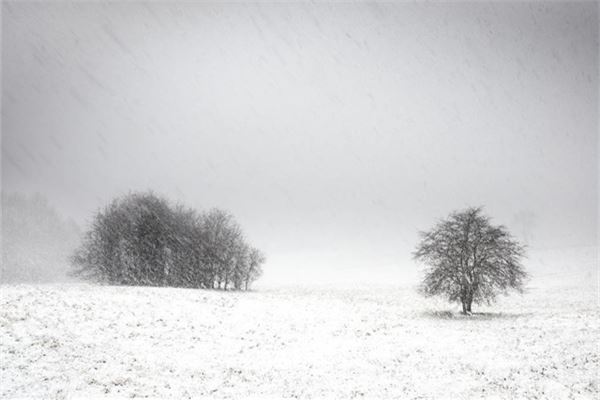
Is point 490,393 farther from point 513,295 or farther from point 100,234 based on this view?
point 100,234

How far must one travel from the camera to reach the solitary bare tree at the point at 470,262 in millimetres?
31172

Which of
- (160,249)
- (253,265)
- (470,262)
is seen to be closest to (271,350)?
(470,262)

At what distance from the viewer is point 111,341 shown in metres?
20.7

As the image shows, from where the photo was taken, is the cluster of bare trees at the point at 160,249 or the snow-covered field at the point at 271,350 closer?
the snow-covered field at the point at 271,350

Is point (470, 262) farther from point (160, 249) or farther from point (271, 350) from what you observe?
point (160, 249)

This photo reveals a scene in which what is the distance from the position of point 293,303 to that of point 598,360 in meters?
20.5

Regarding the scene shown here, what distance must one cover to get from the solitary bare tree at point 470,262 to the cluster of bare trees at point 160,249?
70.8ft

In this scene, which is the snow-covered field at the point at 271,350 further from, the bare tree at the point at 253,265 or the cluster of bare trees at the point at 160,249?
the bare tree at the point at 253,265

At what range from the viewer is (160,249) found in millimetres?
45188

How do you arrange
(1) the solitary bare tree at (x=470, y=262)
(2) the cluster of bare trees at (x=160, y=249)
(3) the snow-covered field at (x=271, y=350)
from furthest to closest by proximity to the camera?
(2) the cluster of bare trees at (x=160, y=249), (1) the solitary bare tree at (x=470, y=262), (3) the snow-covered field at (x=271, y=350)

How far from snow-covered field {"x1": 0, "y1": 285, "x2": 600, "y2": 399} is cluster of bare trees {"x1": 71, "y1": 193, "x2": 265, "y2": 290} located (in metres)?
14.5

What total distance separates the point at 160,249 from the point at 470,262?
33578 mm

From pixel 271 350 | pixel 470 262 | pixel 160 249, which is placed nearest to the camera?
pixel 271 350

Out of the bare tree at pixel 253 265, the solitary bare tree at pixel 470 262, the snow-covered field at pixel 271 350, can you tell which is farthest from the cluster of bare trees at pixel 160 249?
the solitary bare tree at pixel 470 262
